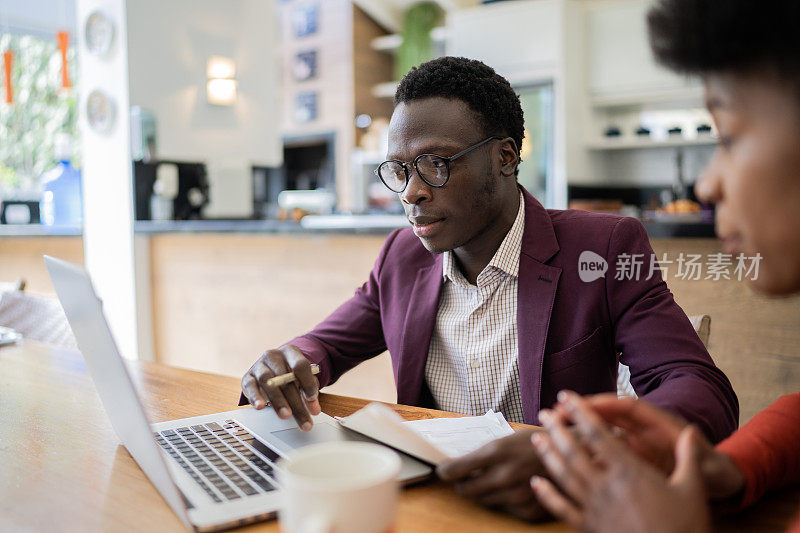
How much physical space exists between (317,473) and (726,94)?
475mm

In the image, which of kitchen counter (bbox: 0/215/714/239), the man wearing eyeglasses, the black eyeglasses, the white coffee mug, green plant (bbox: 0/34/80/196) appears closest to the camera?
the white coffee mug

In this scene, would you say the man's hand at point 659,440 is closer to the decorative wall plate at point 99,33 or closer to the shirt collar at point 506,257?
the shirt collar at point 506,257

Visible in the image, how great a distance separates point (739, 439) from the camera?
2.43ft

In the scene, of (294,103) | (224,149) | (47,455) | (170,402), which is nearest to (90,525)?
(47,455)

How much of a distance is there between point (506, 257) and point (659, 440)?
650mm

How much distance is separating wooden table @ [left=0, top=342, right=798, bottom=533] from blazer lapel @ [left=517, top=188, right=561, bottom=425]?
21 cm

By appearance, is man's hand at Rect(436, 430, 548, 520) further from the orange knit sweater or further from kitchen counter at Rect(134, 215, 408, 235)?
kitchen counter at Rect(134, 215, 408, 235)

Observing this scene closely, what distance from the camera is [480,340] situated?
4.22 feet

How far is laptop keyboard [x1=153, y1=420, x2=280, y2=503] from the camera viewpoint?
0.73m

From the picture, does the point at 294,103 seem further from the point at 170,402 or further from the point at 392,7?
the point at 170,402

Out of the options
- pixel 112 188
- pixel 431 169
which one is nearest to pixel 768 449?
pixel 431 169

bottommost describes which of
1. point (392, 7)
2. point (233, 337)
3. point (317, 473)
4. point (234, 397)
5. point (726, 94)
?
point (233, 337)

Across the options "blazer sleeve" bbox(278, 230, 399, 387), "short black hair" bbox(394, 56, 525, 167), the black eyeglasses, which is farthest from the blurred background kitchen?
"blazer sleeve" bbox(278, 230, 399, 387)

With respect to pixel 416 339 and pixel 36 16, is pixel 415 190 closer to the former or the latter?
pixel 416 339
